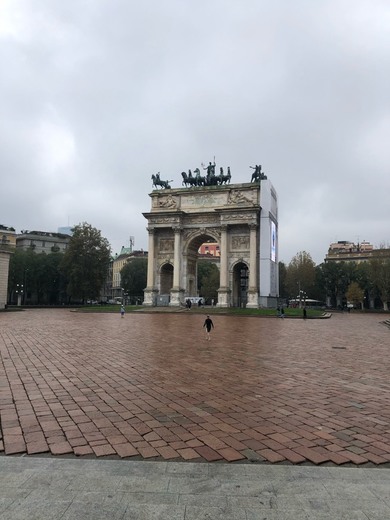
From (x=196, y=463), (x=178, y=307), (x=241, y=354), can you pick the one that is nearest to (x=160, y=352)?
(x=241, y=354)

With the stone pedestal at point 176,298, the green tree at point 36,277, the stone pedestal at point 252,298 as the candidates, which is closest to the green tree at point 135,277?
the green tree at point 36,277

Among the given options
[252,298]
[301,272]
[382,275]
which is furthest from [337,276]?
[252,298]

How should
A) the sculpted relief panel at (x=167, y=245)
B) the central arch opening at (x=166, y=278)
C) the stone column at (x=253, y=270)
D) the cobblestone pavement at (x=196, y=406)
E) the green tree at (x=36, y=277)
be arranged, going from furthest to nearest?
1. the green tree at (x=36, y=277)
2. the central arch opening at (x=166, y=278)
3. the sculpted relief panel at (x=167, y=245)
4. the stone column at (x=253, y=270)
5. the cobblestone pavement at (x=196, y=406)

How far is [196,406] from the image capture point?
6.62m

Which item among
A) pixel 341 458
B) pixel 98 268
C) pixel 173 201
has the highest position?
pixel 173 201

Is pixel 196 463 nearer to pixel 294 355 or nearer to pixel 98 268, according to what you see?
pixel 294 355

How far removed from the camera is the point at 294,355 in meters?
12.9

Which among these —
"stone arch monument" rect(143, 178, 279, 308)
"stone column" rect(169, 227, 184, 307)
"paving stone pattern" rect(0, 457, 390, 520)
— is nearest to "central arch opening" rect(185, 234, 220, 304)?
"stone arch monument" rect(143, 178, 279, 308)

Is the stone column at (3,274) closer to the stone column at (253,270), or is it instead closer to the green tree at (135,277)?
the stone column at (253,270)

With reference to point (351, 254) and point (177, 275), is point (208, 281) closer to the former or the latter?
point (177, 275)

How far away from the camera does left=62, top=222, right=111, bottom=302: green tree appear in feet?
212

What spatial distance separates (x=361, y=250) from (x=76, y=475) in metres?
113

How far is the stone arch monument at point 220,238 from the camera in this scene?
53094 millimetres

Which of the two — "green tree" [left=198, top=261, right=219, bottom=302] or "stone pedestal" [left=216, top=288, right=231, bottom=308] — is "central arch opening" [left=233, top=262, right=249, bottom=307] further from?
"green tree" [left=198, top=261, right=219, bottom=302]
